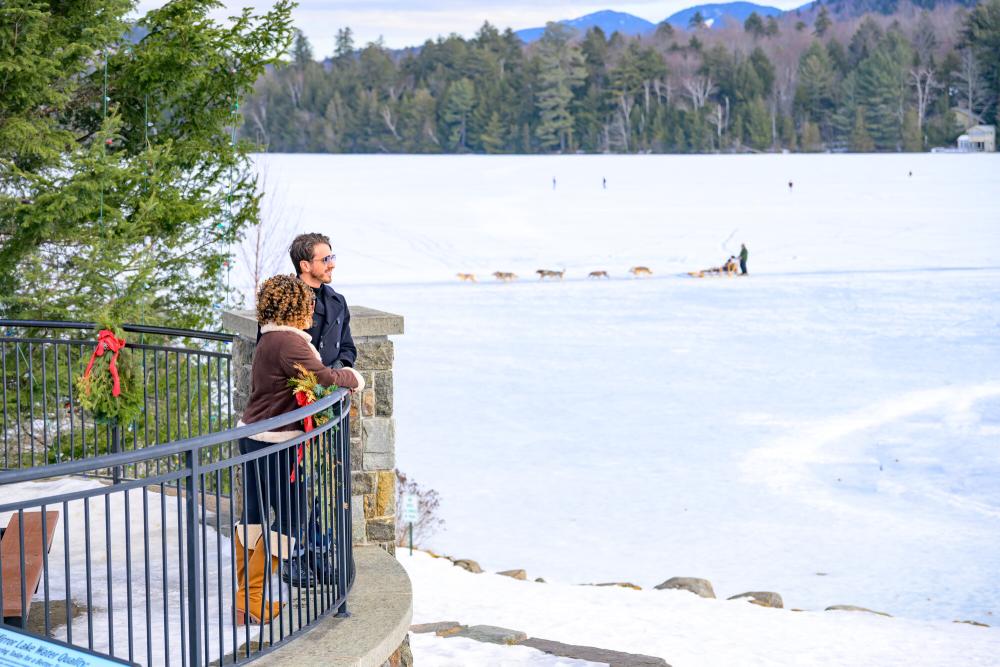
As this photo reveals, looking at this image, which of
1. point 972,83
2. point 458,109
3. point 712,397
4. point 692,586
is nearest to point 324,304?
point 692,586

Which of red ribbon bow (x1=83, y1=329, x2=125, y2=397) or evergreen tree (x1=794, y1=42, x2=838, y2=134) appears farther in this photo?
evergreen tree (x1=794, y1=42, x2=838, y2=134)

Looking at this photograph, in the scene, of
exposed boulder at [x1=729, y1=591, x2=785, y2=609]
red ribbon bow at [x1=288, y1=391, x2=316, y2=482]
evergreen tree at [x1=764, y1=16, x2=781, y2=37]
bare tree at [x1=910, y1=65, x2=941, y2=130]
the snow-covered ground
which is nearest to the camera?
red ribbon bow at [x1=288, y1=391, x2=316, y2=482]

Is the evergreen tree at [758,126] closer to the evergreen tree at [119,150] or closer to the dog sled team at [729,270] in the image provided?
the dog sled team at [729,270]

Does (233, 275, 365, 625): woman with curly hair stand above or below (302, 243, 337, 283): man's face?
below

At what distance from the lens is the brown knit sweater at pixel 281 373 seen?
18.4ft

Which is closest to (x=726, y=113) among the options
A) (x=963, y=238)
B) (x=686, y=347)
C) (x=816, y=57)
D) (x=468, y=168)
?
(x=816, y=57)

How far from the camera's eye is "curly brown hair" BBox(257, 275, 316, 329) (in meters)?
5.62

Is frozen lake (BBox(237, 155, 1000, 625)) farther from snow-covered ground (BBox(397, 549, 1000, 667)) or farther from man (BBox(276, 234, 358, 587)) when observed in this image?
man (BBox(276, 234, 358, 587))

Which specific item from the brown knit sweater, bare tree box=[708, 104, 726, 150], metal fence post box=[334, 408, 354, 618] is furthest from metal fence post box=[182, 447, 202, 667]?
bare tree box=[708, 104, 726, 150]

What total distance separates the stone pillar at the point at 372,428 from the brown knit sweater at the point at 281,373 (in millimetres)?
1495

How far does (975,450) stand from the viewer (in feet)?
73.8

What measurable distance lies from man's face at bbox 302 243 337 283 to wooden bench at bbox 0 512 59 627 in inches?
65.5

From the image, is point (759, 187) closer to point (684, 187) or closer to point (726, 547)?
point (684, 187)

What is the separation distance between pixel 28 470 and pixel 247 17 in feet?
52.3
